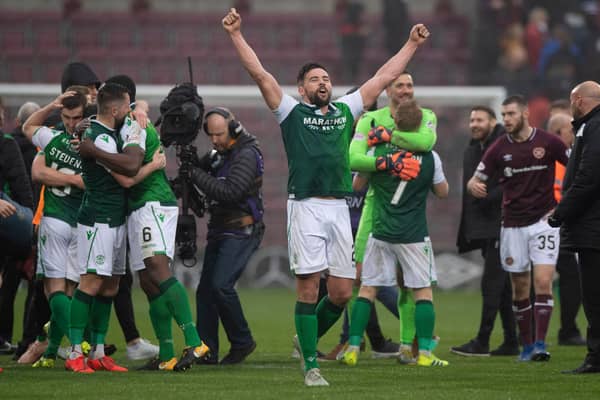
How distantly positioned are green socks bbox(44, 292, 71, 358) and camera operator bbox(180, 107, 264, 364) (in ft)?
3.92

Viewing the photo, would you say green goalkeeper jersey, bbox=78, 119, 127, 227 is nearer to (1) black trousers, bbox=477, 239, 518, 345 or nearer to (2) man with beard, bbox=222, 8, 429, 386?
(2) man with beard, bbox=222, 8, 429, 386

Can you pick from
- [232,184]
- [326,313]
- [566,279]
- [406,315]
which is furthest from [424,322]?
[566,279]

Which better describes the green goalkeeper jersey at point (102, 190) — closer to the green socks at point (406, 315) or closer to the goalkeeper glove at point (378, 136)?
the goalkeeper glove at point (378, 136)

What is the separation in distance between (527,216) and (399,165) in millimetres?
1526

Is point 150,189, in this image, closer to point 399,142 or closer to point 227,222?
point 227,222

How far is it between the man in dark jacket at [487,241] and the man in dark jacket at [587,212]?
7.24 ft

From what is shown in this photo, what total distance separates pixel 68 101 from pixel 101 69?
13.8 m

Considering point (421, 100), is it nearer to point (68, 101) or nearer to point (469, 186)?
point (469, 186)

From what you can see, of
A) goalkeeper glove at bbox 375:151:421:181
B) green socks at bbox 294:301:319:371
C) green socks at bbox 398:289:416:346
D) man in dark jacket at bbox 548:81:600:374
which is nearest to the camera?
green socks at bbox 294:301:319:371

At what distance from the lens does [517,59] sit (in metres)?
23.1

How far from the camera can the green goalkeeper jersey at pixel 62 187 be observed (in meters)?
9.66

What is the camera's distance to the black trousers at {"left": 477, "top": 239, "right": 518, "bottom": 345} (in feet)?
37.0

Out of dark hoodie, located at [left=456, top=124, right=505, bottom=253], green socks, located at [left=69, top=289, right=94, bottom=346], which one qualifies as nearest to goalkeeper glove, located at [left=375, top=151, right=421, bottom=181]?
dark hoodie, located at [left=456, top=124, right=505, bottom=253]

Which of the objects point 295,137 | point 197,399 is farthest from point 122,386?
point 295,137
